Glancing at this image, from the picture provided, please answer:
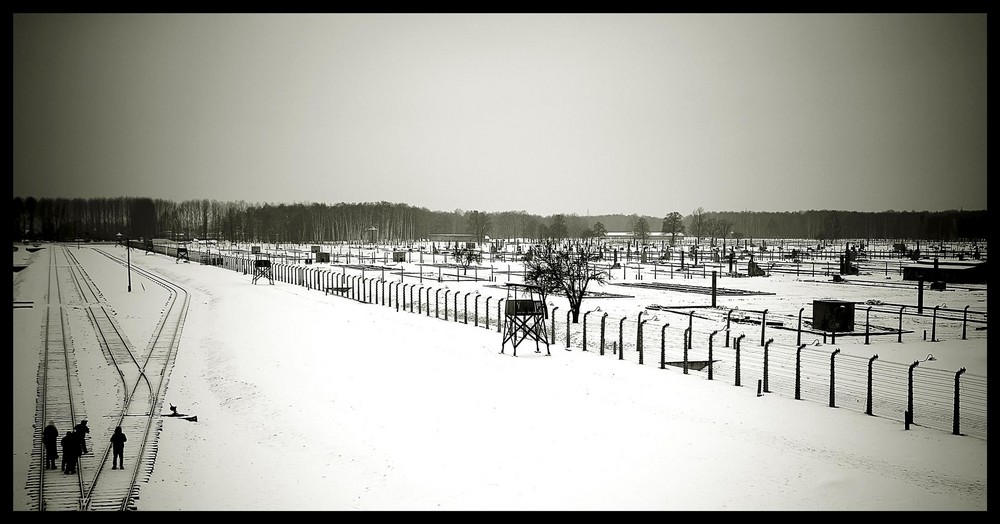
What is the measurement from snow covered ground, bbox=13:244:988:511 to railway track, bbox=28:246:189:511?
0.31 m

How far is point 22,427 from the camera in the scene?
1336cm

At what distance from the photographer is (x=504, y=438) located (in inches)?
487

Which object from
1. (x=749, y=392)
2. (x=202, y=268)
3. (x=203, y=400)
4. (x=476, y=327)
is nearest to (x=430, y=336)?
(x=476, y=327)

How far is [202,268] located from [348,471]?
6346cm

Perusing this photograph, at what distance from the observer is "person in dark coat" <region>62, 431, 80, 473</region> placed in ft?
35.9

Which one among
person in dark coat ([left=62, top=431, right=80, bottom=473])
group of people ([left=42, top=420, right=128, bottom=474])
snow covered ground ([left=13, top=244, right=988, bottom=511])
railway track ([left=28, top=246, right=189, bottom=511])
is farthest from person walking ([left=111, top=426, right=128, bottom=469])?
snow covered ground ([left=13, top=244, right=988, bottom=511])

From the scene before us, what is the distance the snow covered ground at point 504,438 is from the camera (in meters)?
9.81

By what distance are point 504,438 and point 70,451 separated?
7.68 m

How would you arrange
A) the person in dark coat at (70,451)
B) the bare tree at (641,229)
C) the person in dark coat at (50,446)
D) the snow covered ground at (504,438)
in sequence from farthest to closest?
the bare tree at (641,229) < the person in dark coat at (50,446) < the person in dark coat at (70,451) < the snow covered ground at (504,438)

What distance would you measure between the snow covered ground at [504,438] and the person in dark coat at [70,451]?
729mm

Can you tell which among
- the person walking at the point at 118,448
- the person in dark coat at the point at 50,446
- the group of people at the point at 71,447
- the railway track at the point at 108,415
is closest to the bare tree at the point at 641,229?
the railway track at the point at 108,415

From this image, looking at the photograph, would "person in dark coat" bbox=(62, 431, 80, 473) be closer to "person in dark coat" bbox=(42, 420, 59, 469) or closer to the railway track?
the railway track

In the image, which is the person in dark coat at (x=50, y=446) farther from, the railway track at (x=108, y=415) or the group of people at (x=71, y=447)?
the railway track at (x=108, y=415)
